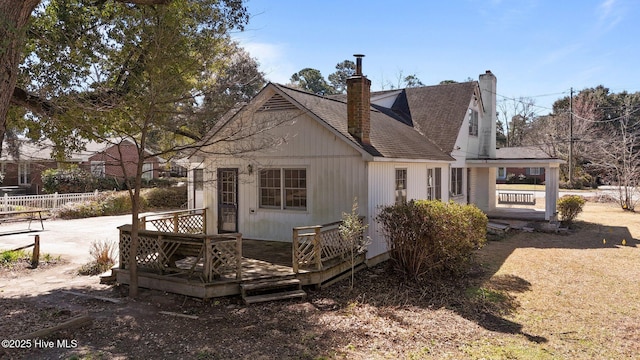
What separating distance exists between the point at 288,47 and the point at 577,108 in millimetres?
47643

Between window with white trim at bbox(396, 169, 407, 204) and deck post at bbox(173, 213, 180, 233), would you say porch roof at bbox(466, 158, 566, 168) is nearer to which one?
window with white trim at bbox(396, 169, 407, 204)

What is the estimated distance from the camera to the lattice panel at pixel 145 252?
8.99 metres

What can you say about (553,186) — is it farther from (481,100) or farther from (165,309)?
(165,309)

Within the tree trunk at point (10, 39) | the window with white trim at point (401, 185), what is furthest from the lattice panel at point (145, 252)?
the window with white trim at point (401, 185)

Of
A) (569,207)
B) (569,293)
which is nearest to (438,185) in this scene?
(569,207)

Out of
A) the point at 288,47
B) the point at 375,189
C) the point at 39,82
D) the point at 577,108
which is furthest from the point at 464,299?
the point at 577,108

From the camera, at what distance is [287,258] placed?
10.3 metres

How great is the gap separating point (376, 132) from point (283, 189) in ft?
11.7

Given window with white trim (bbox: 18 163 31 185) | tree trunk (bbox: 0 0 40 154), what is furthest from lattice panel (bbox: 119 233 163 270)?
window with white trim (bbox: 18 163 31 185)

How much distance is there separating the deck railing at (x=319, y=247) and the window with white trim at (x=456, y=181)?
9.36 meters

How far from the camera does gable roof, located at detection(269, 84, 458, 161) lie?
11.3 m

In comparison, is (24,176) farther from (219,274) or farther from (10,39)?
(219,274)

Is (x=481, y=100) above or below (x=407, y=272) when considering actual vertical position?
above

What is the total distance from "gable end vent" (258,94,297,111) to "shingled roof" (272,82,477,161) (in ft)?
0.97
